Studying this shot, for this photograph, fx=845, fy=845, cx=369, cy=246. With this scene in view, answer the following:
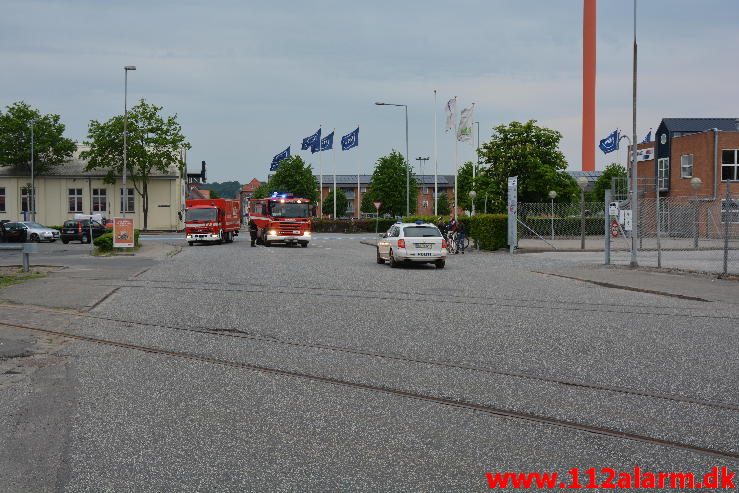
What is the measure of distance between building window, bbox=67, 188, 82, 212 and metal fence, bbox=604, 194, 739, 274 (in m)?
50.9

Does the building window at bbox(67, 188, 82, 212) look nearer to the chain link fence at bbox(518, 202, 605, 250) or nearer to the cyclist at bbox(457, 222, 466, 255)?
the chain link fence at bbox(518, 202, 605, 250)

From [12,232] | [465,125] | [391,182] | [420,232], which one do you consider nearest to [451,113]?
[465,125]

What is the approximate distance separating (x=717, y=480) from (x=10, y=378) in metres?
6.43

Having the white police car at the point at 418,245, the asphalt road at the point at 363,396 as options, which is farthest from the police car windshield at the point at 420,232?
the asphalt road at the point at 363,396

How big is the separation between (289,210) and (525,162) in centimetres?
1886

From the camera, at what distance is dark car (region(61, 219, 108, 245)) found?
5275 cm

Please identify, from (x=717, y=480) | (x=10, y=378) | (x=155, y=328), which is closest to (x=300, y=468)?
(x=717, y=480)

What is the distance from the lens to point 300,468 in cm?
502

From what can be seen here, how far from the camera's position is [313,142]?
237 feet

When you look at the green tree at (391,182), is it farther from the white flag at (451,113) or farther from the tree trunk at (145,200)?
the white flag at (451,113)

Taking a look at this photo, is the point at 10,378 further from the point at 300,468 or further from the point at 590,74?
the point at 590,74

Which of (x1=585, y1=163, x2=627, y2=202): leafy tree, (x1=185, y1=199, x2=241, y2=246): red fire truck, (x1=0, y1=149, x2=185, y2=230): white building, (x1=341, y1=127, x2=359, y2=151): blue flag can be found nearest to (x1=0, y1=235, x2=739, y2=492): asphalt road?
(x1=185, y1=199, x2=241, y2=246): red fire truck

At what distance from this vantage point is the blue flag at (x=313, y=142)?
235 feet
